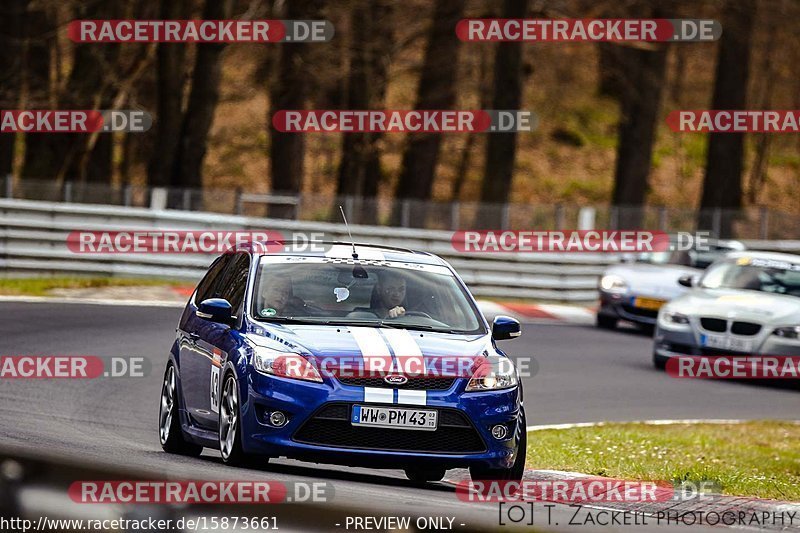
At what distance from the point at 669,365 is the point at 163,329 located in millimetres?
5965

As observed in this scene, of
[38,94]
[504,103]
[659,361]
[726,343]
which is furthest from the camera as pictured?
[504,103]

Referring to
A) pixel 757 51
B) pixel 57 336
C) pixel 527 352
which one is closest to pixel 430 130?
pixel 527 352

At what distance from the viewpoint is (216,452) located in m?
10.4

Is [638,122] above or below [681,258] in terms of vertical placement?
above

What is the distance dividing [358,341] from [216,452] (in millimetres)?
2042

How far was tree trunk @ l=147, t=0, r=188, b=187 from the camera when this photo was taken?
31562mm

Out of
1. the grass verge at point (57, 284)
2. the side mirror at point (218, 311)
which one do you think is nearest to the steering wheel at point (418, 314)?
the side mirror at point (218, 311)

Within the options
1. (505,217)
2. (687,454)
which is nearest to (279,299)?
(687,454)

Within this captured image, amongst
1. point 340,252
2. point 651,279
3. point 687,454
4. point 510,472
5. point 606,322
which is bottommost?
point 606,322

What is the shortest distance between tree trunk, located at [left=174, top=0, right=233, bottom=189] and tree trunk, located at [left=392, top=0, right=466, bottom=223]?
7.44 meters

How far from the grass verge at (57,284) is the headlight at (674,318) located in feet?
A: 26.2

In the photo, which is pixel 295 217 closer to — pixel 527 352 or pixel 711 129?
pixel 527 352

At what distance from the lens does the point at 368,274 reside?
9656mm

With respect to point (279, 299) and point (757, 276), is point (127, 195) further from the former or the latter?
point (279, 299)
